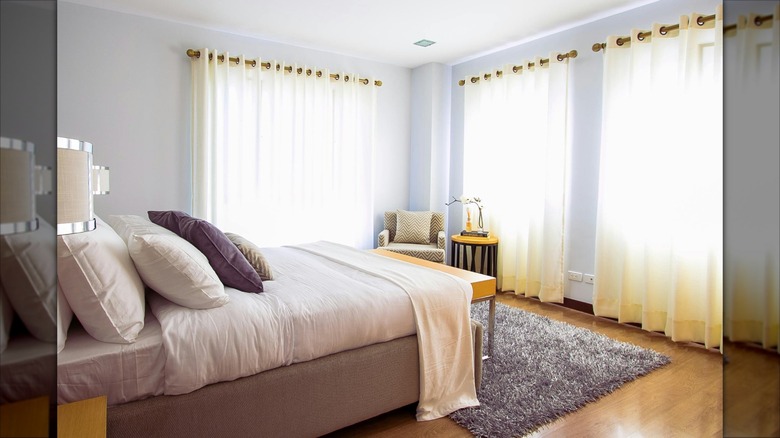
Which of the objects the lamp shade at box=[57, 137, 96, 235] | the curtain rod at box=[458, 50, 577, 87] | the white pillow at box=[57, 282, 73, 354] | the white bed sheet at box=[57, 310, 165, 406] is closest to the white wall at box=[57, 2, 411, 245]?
the curtain rod at box=[458, 50, 577, 87]

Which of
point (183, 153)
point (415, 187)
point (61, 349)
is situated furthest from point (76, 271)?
point (415, 187)

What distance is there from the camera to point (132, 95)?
13.2 feet

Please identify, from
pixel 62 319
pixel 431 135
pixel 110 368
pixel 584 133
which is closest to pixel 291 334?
pixel 110 368

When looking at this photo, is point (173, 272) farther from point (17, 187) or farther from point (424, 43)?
point (424, 43)

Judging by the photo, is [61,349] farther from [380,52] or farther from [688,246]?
[380,52]

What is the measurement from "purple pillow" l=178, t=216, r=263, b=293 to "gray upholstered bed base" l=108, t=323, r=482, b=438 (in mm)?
511

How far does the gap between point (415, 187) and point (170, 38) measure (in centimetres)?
317

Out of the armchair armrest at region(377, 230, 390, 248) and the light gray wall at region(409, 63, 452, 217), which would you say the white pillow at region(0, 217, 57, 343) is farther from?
the light gray wall at region(409, 63, 452, 217)

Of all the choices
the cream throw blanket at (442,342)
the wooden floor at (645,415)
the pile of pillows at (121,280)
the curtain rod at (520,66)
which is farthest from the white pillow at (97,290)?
the curtain rod at (520,66)

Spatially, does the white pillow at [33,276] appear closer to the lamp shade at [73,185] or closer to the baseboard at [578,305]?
the lamp shade at [73,185]

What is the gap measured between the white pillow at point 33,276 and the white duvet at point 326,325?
110 cm

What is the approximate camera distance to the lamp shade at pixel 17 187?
51 cm

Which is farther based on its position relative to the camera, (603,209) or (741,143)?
(603,209)

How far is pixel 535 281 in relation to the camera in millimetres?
4555
